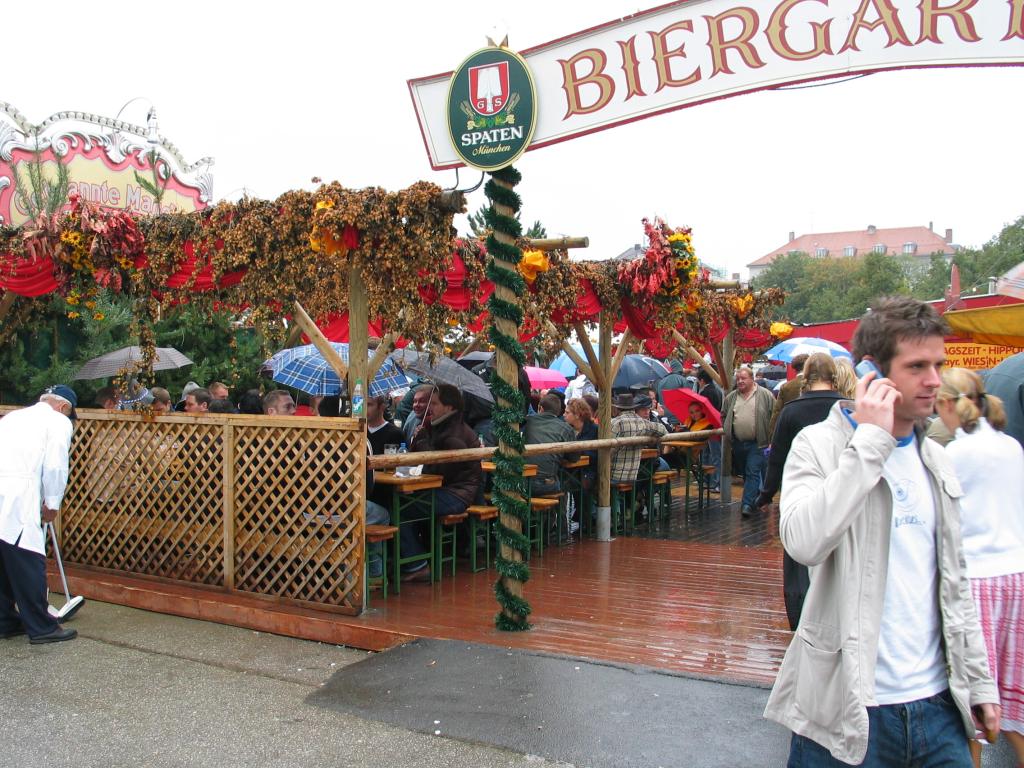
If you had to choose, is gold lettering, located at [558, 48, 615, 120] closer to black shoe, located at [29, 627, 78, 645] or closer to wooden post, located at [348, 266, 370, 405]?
wooden post, located at [348, 266, 370, 405]

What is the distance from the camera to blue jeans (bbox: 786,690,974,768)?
7.32 feet

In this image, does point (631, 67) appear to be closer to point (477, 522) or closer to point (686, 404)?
point (477, 522)

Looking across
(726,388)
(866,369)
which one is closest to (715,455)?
(726,388)

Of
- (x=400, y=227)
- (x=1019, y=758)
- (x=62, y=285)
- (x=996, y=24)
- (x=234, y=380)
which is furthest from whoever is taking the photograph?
(x=234, y=380)

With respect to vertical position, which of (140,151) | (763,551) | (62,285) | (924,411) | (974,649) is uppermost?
(140,151)

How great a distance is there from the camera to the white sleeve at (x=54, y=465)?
607cm

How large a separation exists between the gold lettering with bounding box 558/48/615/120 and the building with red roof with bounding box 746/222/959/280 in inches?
→ 5455

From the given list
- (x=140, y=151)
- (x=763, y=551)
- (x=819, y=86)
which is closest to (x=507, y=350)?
(x=819, y=86)

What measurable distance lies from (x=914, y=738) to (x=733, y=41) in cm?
423

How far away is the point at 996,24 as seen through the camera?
4.77 m

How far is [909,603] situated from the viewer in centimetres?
228

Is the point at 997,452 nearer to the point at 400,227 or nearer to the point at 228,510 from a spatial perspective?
the point at 400,227

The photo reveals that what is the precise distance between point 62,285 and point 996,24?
7709mm

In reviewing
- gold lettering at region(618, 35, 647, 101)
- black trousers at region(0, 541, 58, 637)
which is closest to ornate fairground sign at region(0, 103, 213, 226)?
black trousers at region(0, 541, 58, 637)
